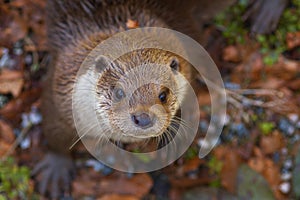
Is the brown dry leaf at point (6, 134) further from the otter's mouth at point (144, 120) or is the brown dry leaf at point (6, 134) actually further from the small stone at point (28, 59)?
the otter's mouth at point (144, 120)

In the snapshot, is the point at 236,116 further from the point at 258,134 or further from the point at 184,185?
the point at 184,185

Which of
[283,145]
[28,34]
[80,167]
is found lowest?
[283,145]

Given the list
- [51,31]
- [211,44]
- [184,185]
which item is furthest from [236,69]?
[51,31]

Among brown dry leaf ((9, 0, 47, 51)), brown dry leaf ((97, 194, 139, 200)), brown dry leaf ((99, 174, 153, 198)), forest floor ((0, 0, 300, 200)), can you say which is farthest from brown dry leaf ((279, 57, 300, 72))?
brown dry leaf ((9, 0, 47, 51))

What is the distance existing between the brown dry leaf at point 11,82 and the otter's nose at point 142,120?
1405 mm

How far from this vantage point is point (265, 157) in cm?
298

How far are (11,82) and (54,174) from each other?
59 centimetres

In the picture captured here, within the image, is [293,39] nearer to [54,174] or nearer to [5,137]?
[54,174]

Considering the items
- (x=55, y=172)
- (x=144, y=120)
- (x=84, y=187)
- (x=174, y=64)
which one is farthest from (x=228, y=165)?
(x=144, y=120)

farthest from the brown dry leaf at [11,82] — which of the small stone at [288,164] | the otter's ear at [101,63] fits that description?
the small stone at [288,164]

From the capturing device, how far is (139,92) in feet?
5.83

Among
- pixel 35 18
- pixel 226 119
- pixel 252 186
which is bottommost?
pixel 252 186

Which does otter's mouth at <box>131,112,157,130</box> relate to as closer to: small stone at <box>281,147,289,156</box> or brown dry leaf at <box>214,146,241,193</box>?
brown dry leaf at <box>214,146,241,193</box>

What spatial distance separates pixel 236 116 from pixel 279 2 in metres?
0.73
